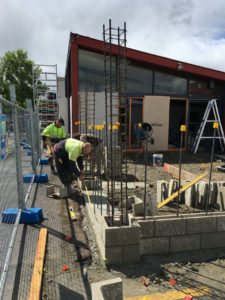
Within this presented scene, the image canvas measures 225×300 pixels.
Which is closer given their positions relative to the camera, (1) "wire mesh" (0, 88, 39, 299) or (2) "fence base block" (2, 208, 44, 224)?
(1) "wire mesh" (0, 88, 39, 299)

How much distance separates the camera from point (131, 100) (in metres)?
11.4

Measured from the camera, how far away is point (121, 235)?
2932 millimetres

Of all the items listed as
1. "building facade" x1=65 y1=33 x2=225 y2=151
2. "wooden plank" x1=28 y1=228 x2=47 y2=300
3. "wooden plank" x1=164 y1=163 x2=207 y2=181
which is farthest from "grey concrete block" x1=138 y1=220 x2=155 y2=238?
"building facade" x1=65 y1=33 x2=225 y2=151

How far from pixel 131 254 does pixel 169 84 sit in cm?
1088

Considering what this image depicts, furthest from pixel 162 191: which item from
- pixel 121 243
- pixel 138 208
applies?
pixel 121 243

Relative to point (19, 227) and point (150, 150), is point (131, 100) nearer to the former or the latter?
point (150, 150)

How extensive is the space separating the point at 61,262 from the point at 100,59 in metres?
10.2

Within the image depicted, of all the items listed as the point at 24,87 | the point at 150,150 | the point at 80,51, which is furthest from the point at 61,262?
the point at 24,87

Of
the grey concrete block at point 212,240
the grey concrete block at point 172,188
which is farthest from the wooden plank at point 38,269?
the grey concrete block at point 172,188

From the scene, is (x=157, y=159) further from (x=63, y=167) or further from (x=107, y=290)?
(x=107, y=290)

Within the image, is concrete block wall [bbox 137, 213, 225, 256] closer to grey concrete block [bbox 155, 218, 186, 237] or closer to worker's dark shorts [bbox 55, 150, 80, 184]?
grey concrete block [bbox 155, 218, 186, 237]

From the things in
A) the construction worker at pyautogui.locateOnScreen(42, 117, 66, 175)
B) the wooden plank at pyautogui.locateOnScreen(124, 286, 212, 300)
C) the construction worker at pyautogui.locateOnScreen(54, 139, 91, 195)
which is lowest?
the wooden plank at pyautogui.locateOnScreen(124, 286, 212, 300)

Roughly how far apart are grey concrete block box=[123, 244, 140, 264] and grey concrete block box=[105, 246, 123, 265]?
59mm

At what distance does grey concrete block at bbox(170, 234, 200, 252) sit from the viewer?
3.27 m
